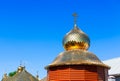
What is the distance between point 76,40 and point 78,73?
3593mm

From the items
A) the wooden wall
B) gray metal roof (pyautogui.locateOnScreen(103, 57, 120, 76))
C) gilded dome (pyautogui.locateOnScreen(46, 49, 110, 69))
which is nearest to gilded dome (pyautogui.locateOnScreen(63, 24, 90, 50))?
gilded dome (pyautogui.locateOnScreen(46, 49, 110, 69))

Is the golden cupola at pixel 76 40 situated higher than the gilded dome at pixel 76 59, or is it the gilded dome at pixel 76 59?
the golden cupola at pixel 76 40

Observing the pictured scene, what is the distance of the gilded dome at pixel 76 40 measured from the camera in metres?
25.0

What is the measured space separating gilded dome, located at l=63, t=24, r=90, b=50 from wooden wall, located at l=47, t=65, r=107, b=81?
8.71ft

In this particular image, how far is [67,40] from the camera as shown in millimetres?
25422

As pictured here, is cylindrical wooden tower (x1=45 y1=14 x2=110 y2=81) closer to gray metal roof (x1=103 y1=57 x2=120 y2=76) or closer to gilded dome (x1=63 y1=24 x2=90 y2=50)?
gilded dome (x1=63 y1=24 x2=90 y2=50)

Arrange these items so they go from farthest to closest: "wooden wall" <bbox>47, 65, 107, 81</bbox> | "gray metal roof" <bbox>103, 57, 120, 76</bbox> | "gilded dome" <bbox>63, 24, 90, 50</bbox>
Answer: "gray metal roof" <bbox>103, 57, 120, 76</bbox>
"gilded dome" <bbox>63, 24, 90, 50</bbox>
"wooden wall" <bbox>47, 65, 107, 81</bbox>

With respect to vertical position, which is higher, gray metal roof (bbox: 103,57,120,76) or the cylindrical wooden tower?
gray metal roof (bbox: 103,57,120,76)

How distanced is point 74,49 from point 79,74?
9.30 ft

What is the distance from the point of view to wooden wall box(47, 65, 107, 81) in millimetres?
22469

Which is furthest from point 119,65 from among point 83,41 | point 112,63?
point 83,41

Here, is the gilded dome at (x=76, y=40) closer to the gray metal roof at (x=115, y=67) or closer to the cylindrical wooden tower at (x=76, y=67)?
the cylindrical wooden tower at (x=76, y=67)

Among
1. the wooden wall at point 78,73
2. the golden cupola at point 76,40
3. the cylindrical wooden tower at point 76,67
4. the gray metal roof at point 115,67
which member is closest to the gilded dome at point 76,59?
the cylindrical wooden tower at point 76,67

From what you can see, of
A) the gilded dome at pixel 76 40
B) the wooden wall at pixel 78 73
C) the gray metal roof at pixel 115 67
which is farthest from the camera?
the gray metal roof at pixel 115 67
